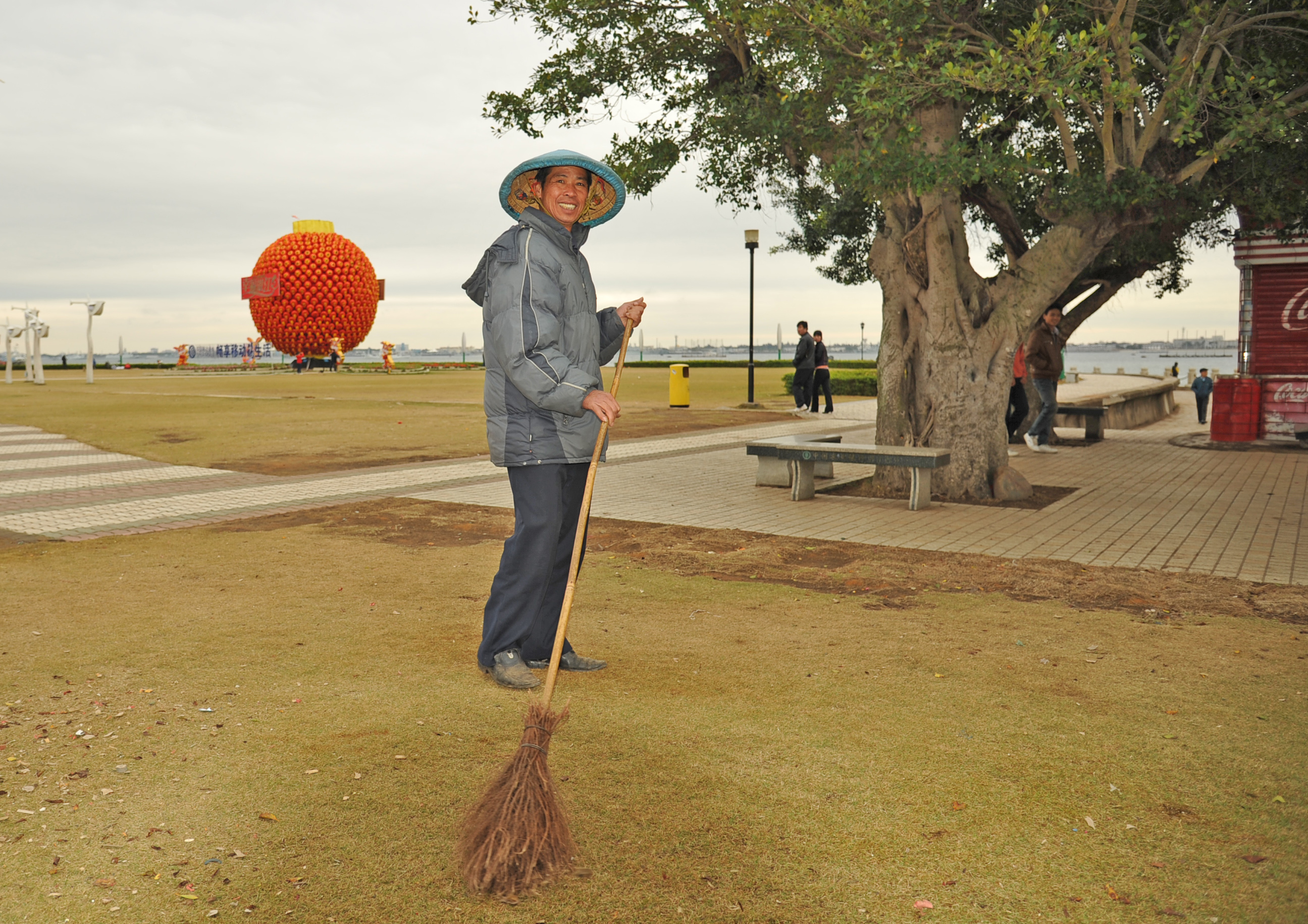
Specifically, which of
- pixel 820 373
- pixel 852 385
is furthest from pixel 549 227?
pixel 852 385

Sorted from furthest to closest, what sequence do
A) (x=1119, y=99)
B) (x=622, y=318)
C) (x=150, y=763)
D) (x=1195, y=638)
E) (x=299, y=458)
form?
(x=299, y=458), (x=1119, y=99), (x=1195, y=638), (x=622, y=318), (x=150, y=763)

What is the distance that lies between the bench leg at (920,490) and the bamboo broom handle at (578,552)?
6019 millimetres

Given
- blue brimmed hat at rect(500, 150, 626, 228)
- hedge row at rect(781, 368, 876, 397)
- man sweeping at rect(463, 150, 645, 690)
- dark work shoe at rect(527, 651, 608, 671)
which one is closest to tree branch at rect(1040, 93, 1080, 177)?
blue brimmed hat at rect(500, 150, 626, 228)

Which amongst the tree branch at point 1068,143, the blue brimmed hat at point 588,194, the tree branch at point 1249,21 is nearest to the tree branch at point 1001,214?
the tree branch at point 1068,143

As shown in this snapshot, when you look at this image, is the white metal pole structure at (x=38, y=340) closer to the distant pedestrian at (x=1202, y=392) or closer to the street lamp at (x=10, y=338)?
the street lamp at (x=10, y=338)

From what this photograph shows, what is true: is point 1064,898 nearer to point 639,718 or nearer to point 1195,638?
point 639,718

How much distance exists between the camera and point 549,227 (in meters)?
4.30

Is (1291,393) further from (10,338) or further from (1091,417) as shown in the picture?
(10,338)

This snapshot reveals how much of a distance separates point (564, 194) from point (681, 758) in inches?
92.9

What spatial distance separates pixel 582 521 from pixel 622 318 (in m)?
1.10

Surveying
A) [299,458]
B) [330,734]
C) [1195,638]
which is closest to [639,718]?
[330,734]

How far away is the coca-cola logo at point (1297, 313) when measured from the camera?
53.4ft

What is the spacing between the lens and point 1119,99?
8.09 metres

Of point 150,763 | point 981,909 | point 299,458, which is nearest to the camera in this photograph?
point 981,909
